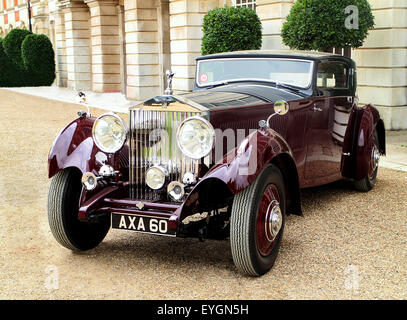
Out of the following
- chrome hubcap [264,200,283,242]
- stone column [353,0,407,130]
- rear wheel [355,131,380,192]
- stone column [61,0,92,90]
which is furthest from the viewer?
stone column [61,0,92,90]

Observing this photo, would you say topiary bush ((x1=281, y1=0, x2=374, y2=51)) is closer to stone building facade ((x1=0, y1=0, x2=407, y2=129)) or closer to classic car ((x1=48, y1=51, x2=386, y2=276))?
stone building facade ((x1=0, y1=0, x2=407, y2=129))

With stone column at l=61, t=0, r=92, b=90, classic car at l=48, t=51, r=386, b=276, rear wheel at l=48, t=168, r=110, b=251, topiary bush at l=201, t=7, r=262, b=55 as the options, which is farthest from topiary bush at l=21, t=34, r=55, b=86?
rear wheel at l=48, t=168, r=110, b=251

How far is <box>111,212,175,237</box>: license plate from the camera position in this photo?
3.80 m

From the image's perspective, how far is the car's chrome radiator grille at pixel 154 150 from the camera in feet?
13.4

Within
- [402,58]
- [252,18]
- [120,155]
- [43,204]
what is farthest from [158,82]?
[120,155]

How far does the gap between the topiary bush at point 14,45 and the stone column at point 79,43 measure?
5.42 m

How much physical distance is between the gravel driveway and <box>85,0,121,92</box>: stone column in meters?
18.2

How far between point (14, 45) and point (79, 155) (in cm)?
2939

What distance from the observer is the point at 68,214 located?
4.35 metres

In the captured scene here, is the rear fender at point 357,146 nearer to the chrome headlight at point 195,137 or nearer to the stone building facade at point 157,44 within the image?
the chrome headlight at point 195,137

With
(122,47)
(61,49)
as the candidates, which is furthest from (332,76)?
(61,49)

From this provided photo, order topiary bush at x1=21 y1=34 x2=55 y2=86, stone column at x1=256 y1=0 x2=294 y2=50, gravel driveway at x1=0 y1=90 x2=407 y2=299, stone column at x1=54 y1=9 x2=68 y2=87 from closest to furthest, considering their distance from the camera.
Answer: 1. gravel driveway at x1=0 y1=90 x2=407 y2=299
2. stone column at x1=256 y1=0 x2=294 y2=50
3. stone column at x1=54 y1=9 x2=68 y2=87
4. topiary bush at x1=21 y1=34 x2=55 y2=86

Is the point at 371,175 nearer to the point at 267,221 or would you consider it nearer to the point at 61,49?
the point at 267,221

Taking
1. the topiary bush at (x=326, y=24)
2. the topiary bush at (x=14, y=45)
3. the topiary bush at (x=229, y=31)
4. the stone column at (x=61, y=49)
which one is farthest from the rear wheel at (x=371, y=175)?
the topiary bush at (x=14, y=45)
